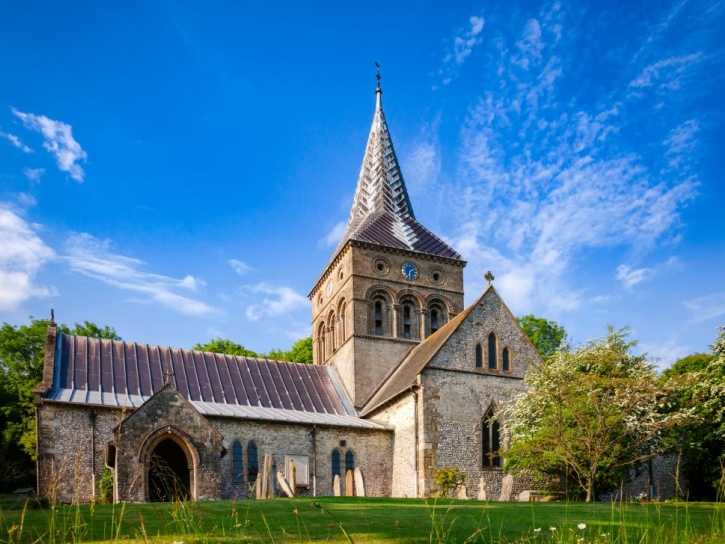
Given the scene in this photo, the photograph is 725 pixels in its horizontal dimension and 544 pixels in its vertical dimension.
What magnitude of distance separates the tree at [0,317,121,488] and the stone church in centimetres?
1162

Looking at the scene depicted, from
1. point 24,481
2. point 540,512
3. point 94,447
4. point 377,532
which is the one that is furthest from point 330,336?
point 377,532

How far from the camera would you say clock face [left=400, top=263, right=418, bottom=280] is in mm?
34031

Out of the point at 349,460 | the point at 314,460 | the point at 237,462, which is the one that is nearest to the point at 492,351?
the point at 349,460

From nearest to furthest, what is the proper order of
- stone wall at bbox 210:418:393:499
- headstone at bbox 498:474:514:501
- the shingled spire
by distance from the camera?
headstone at bbox 498:474:514:501, stone wall at bbox 210:418:393:499, the shingled spire

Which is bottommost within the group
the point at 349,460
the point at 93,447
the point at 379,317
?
the point at 349,460

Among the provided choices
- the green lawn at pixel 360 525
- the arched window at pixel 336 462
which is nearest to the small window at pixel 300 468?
the arched window at pixel 336 462

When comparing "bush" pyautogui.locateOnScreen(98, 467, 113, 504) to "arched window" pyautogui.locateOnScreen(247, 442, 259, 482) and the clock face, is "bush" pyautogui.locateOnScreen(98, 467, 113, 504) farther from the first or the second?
the clock face

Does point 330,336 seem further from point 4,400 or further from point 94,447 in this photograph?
point 4,400

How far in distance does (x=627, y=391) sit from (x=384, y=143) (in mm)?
23582

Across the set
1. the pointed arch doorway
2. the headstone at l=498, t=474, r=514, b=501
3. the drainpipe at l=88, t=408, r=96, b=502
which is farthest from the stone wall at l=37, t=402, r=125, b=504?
the headstone at l=498, t=474, r=514, b=501

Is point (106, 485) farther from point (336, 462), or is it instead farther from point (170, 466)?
point (336, 462)

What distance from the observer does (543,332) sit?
1860 inches

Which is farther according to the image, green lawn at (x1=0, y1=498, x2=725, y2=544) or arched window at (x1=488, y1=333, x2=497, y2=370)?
arched window at (x1=488, y1=333, x2=497, y2=370)

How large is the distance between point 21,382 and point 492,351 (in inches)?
1125
